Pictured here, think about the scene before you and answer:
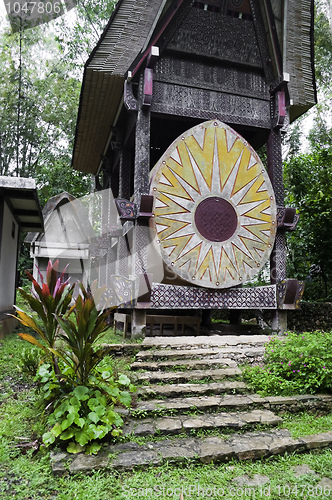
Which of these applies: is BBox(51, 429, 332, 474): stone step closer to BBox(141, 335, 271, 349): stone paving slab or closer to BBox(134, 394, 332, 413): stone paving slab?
BBox(134, 394, 332, 413): stone paving slab

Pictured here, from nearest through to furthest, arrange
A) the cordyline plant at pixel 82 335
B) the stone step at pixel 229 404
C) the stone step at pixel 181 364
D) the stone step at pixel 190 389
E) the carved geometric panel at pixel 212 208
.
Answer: the cordyline plant at pixel 82 335 < the stone step at pixel 229 404 < the stone step at pixel 190 389 < the stone step at pixel 181 364 < the carved geometric panel at pixel 212 208

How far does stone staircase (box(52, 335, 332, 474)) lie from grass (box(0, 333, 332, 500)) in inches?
3.4

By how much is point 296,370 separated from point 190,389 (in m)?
1.38

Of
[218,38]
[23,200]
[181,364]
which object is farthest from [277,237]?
[23,200]

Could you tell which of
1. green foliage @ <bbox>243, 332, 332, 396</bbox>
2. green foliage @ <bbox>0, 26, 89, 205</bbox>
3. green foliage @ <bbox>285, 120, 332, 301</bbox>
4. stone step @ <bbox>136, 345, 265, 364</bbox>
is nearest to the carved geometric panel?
stone step @ <bbox>136, 345, 265, 364</bbox>

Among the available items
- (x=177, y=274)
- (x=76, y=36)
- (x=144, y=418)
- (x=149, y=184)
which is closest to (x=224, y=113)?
(x=149, y=184)

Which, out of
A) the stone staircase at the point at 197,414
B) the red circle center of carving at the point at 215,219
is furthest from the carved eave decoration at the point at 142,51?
the stone staircase at the point at 197,414

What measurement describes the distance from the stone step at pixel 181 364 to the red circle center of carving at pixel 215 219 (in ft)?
9.08

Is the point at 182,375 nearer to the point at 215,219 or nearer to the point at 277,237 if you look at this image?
the point at 215,219

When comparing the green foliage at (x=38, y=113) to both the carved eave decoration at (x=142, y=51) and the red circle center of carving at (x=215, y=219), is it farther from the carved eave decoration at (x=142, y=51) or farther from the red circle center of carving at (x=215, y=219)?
the red circle center of carving at (x=215, y=219)

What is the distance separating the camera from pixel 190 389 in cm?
431

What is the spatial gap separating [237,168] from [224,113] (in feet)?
4.15

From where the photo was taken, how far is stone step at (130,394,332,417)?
386cm

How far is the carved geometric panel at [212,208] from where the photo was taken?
705cm
